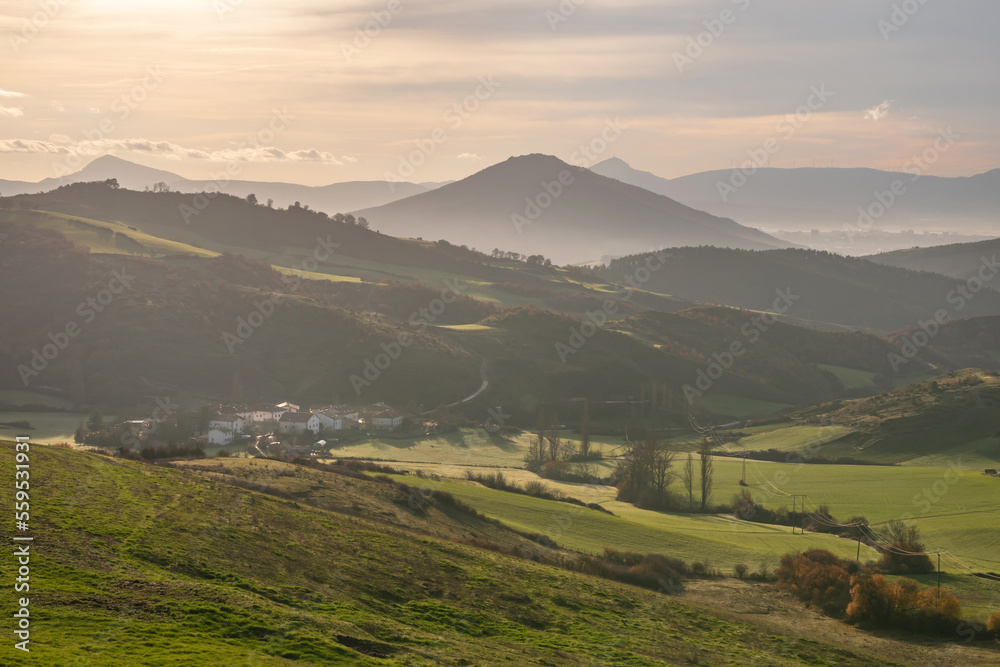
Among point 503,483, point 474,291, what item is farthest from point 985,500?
point 474,291

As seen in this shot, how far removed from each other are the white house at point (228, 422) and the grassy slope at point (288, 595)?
2037 inches

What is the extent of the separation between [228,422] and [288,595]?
6839 cm

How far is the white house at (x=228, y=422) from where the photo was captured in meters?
85.1

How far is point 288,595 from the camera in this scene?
907 inches

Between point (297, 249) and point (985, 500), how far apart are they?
168464mm

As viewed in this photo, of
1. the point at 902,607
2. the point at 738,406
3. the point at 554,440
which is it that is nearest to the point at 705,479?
the point at 554,440

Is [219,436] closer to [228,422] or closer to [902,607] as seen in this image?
[228,422]

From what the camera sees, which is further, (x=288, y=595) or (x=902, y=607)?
(x=902, y=607)

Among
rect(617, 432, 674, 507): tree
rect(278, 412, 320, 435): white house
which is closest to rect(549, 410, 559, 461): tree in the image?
rect(617, 432, 674, 507): tree

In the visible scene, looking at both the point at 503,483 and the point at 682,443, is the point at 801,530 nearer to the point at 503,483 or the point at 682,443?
the point at 503,483

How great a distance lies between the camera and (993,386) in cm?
9812

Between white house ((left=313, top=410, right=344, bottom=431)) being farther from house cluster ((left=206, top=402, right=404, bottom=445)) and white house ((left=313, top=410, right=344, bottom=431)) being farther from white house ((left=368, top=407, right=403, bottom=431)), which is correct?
white house ((left=368, top=407, right=403, bottom=431))

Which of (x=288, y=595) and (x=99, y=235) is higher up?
(x=99, y=235)

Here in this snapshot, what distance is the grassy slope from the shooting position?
18.1 metres
